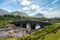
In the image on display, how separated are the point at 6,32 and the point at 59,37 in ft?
219

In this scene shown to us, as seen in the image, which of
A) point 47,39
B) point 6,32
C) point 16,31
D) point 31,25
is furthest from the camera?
point 31,25

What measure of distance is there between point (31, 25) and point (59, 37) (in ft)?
348

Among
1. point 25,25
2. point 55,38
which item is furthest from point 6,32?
point 55,38

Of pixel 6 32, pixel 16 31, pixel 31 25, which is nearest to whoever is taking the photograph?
pixel 6 32

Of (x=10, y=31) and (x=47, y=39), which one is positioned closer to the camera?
(x=47, y=39)

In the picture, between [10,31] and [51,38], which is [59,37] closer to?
[51,38]

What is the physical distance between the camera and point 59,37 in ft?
261

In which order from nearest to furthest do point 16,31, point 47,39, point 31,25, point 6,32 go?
point 47,39 < point 6,32 < point 16,31 < point 31,25

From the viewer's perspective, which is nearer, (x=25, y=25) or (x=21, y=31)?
(x=21, y=31)

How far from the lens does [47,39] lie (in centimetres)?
7862

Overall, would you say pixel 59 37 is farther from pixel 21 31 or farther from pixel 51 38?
pixel 21 31

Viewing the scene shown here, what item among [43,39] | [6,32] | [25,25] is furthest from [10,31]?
[43,39]

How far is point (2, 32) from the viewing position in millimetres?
135250

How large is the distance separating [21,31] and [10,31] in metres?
11.2
